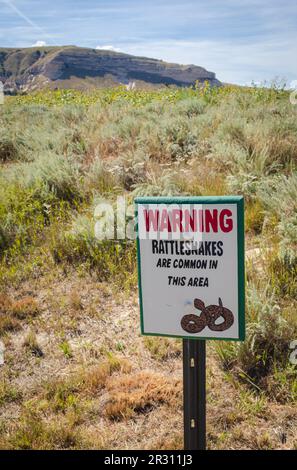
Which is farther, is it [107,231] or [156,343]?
[107,231]

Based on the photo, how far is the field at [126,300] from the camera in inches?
128

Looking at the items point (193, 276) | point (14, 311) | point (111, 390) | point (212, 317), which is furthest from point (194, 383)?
point (14, 311)

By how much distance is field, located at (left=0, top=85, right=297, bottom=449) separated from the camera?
3.24 metres

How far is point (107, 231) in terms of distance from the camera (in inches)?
216

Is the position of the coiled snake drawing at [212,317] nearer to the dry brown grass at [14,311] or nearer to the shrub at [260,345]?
the shrub at [260,345]

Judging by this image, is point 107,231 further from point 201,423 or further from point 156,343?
point 201,423

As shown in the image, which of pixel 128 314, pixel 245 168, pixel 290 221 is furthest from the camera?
pixel 245 168

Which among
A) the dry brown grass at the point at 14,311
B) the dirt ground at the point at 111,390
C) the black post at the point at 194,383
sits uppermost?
the black post at the point at 194,383

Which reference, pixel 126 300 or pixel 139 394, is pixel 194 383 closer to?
pixel 139 394

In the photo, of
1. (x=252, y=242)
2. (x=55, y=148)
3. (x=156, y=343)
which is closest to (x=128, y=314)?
(x=156, y=343)

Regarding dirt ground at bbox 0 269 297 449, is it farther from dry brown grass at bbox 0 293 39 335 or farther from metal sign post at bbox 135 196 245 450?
metal sign post at bbox 135 196 245 450

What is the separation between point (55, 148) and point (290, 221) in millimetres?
5527

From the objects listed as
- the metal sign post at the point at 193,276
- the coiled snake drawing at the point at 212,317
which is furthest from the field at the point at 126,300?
the coiled snake drawing at the point at 212,317

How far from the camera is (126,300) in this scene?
4750mm
